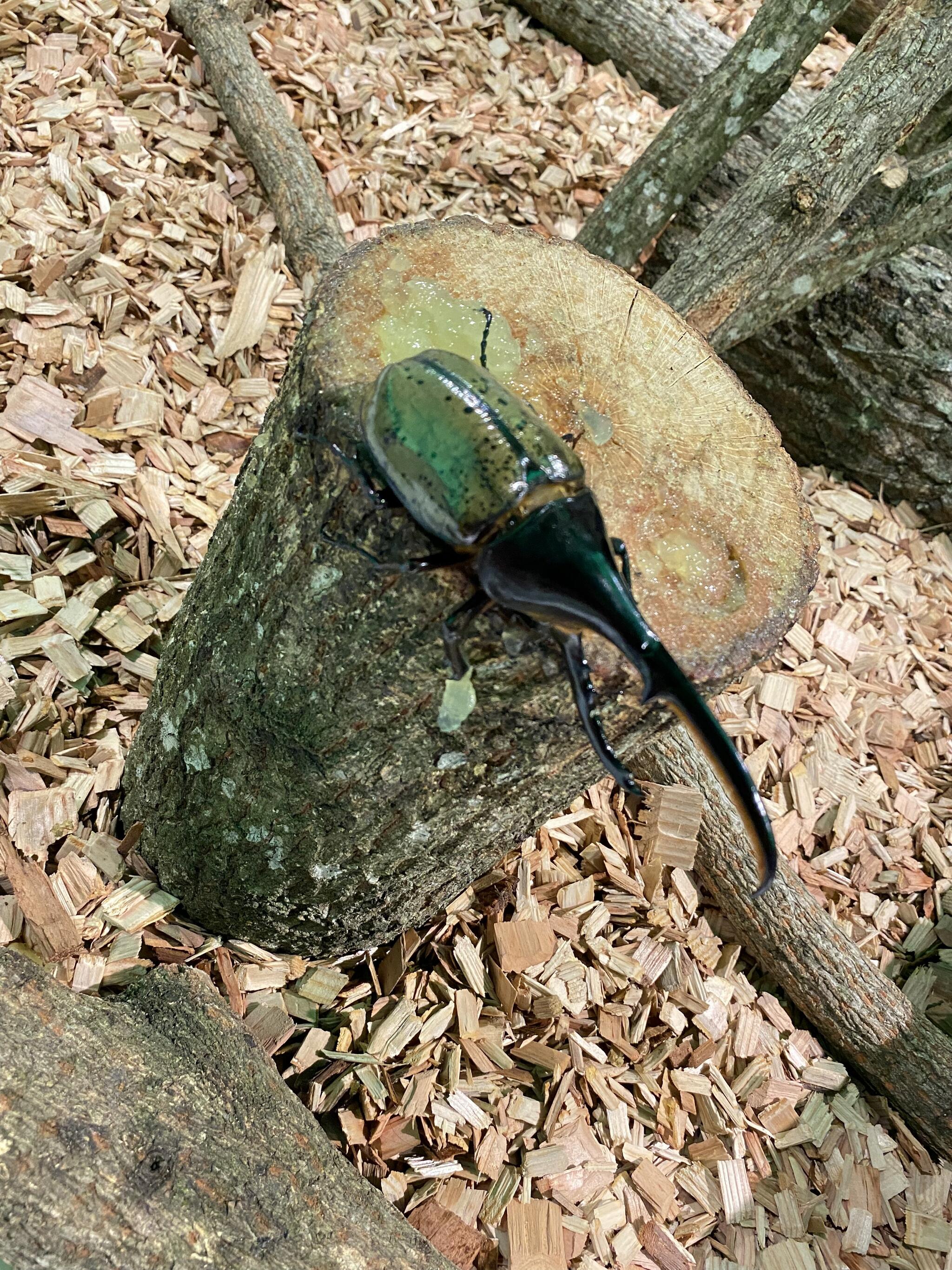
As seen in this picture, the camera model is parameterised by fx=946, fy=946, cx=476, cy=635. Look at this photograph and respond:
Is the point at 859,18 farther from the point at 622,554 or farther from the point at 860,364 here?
the point at 622,554

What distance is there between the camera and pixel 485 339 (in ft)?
4.59

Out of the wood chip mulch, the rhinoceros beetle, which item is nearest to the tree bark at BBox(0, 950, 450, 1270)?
the wood chip mulch

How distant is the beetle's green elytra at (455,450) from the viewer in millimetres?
1154

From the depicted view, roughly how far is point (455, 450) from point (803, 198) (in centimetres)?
217

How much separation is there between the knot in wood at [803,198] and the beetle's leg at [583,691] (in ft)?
7.25

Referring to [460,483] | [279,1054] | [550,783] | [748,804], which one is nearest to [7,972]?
[279,1054]

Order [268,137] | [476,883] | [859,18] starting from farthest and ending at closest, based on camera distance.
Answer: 1. [859,18]
2. [268,137]
3. [476,883]

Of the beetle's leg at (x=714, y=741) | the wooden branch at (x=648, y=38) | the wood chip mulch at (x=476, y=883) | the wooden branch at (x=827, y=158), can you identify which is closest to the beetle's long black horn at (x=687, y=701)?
the beetle's leg at (x=714, y=741)

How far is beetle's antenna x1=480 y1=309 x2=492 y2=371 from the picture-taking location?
1.38m

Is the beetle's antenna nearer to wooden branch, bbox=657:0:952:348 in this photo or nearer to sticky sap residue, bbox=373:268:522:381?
sticky sap residue, bbox=373:268:522:381

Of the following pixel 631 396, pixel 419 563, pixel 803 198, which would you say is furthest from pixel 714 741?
pixel 803 198

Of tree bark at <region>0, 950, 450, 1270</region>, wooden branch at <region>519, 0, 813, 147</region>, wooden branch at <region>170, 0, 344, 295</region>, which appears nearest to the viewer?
tree bark at <region>0, 950, 450, 1270</region>

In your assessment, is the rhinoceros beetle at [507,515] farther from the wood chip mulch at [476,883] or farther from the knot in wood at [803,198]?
the knot in wood at [803,198]

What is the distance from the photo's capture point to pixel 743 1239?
6.58 feet
